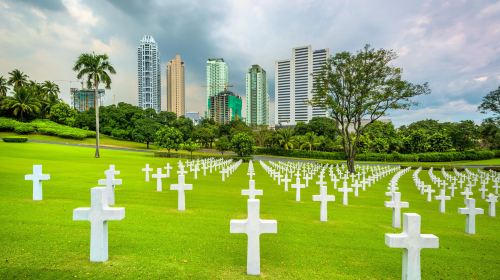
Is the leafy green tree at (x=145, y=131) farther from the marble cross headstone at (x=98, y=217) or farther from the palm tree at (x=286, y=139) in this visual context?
the marble cross headstone at (x=98, y=217)

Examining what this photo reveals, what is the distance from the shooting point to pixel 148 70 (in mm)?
172875

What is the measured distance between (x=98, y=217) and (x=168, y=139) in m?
50.8

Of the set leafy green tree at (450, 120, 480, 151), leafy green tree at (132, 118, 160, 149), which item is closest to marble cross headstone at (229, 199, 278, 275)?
leafy green tree at (132, 118, 160, 149)

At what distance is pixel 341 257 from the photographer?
606 centimetres

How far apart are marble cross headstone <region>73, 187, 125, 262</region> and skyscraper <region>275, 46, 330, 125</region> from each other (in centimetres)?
15337

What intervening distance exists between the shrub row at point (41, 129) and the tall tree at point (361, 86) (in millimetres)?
54641

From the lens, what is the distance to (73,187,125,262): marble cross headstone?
5.07m

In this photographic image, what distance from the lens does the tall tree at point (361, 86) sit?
31281 millimetres

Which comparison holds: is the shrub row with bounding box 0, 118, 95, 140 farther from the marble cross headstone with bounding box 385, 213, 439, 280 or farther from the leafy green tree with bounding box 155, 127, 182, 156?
the marble cross headstone with bounding box 385, 213, 439, 280

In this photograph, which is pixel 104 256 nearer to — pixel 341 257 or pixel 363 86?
pixel 341 257

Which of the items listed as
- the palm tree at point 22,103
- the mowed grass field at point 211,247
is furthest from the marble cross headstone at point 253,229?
the palm tree at point 22,103

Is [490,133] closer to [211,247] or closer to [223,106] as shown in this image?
[211,247]

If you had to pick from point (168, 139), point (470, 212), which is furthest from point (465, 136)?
point (470, 212)

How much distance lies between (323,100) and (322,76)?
2.47 meters
